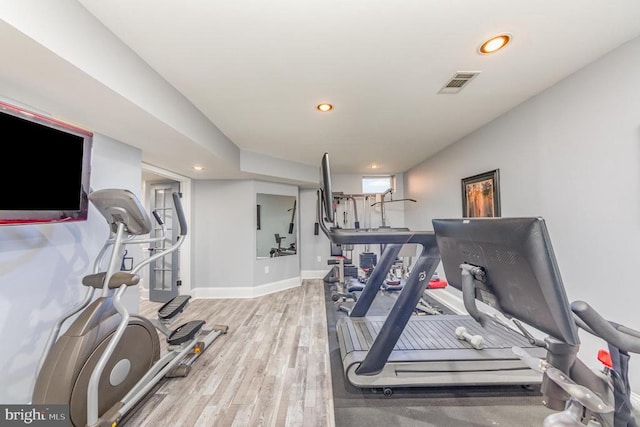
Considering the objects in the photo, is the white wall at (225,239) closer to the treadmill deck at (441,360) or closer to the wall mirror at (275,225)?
the wall mirror at (275,225)

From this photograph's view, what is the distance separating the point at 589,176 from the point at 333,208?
1921mm

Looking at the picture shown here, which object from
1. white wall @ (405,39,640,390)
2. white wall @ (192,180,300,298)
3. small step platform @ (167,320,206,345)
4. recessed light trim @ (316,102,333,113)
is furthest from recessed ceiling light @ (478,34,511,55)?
white wall @ (192,180,300,298)

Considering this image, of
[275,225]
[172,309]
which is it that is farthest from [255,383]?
[275,225]

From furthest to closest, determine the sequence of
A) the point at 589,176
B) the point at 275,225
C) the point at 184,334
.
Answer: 1. the point at 275,225
2. the point at 184,334
3. the point at 589,176

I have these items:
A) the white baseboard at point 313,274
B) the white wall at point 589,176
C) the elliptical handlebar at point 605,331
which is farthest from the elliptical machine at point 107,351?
the white baseboard at point 313,274

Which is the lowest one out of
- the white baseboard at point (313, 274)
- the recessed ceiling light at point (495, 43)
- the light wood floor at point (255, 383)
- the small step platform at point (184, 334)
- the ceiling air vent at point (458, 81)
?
the light wood floor at point (255, 383)

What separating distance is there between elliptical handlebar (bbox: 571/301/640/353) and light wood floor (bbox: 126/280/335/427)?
1.49 meters

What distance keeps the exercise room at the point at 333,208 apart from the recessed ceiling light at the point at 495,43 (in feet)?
0.08

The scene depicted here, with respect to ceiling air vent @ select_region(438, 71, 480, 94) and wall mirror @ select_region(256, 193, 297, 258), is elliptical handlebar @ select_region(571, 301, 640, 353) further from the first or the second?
wall mirror @ select_region(256, 193, 297, 258)

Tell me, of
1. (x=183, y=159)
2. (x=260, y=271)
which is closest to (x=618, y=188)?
(x=183, y=159)

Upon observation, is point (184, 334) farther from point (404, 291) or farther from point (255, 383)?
point (404, 291)

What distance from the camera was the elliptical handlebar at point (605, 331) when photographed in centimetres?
78

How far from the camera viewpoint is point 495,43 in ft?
5.20

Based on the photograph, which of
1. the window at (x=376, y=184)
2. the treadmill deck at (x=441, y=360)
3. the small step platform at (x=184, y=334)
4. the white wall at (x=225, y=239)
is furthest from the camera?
the window at (x=376, y=184)
